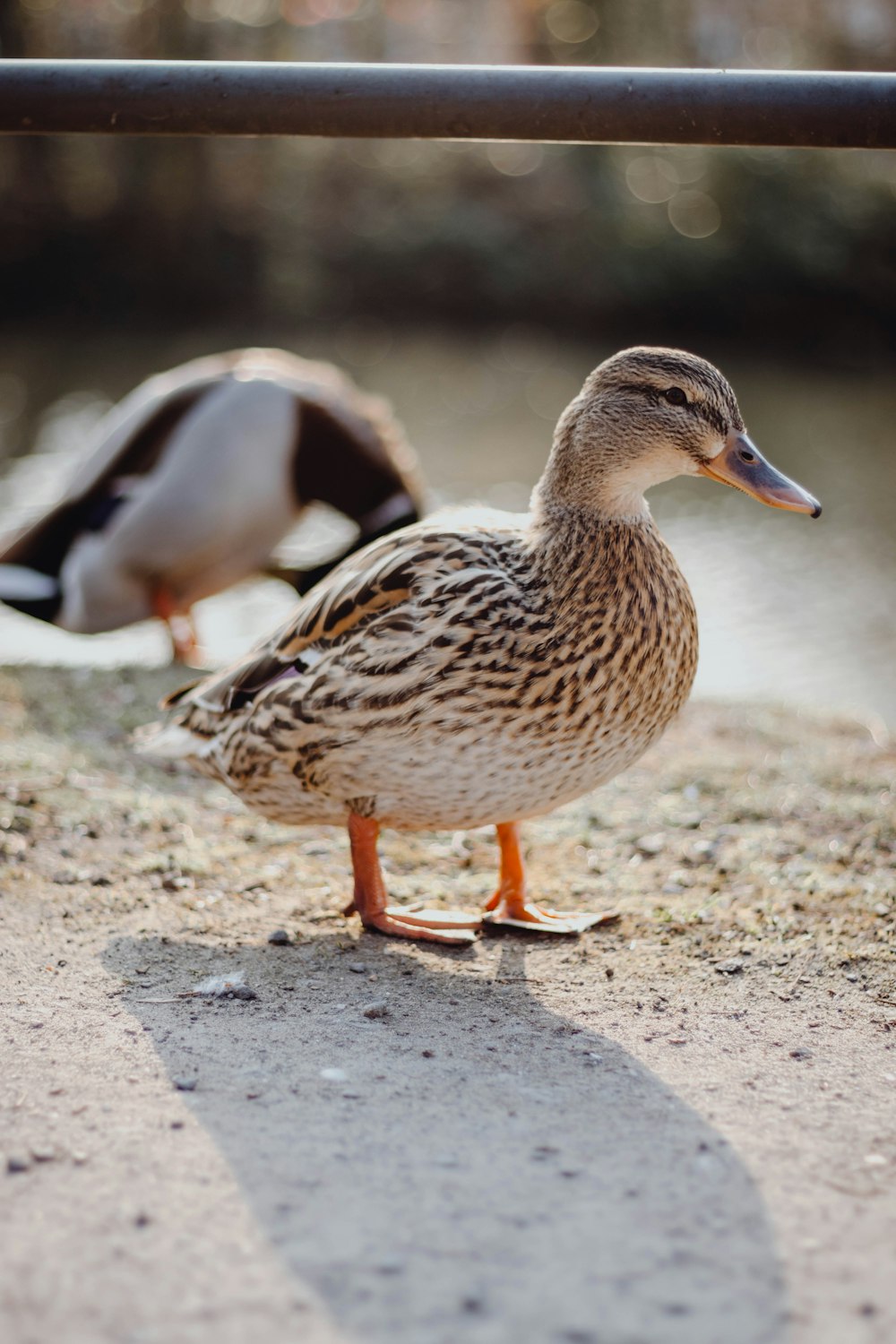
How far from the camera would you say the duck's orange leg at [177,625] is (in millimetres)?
5688

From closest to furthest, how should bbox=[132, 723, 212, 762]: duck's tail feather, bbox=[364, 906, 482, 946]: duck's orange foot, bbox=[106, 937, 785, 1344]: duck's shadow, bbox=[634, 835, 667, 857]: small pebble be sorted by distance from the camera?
bbox=[106, 937, 785, 1344]: duck's shadow
bbox=[364, 906, 482, 946]: duck's orange foot
bbox=[132, 723, 212, 762]: duck's tail feather
bbox=[634, 835, 667, 857]: small pebble

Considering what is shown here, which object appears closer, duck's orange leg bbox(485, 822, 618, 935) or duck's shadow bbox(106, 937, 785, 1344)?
duck's shadow bbox(106, 937, 785, 1344)

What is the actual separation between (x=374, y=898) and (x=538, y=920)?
0.38 metres

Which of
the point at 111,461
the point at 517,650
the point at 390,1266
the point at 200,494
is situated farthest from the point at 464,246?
the point at 390,1266

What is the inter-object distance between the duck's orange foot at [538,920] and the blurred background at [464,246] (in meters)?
7.29

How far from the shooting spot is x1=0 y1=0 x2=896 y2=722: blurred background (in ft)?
39.8

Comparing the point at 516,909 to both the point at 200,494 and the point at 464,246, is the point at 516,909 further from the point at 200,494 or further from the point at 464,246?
the point at 464,246

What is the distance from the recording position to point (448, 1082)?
2.30 m

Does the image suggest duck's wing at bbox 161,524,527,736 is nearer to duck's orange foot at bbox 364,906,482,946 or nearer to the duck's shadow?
duck's orange foot at bbox 364,906,482,946

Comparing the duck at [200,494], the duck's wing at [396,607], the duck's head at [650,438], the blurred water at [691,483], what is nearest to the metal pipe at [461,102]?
the duck's head at [650,438]

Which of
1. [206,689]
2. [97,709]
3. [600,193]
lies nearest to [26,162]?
[600,193]

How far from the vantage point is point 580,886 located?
11.3ft

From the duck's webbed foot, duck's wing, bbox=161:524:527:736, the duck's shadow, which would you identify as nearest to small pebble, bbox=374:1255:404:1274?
the duck's shadow

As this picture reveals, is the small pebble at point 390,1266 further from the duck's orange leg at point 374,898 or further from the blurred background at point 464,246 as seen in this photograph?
the blurred background at point 464,246
